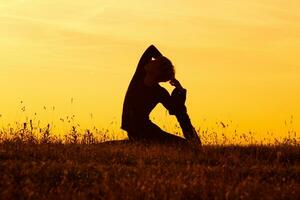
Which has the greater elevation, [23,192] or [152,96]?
[152,96]

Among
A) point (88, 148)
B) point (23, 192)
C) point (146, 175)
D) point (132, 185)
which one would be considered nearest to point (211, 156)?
point (88, 148)

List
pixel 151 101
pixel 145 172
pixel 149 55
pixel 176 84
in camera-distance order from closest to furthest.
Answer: pixel 145 172, pixel 176 84, pixel 151 101, pixel 149 55

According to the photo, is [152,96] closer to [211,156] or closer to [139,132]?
[139,132]

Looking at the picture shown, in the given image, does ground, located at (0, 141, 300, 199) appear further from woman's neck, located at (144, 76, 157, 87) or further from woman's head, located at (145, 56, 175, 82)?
woman's head, located at (145, 56, 175, 82)

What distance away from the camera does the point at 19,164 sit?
9.33m

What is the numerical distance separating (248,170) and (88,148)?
122 inches

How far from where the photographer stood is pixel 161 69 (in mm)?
12539

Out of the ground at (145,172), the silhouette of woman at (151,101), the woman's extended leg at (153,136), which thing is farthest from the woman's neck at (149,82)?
the ground at (145,172)

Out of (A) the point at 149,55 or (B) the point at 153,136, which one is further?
(B) the point at 153,136

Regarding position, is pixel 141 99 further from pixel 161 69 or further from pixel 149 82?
pixel 161 69

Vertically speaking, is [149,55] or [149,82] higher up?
[149,55]

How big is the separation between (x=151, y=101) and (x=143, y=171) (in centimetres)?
419

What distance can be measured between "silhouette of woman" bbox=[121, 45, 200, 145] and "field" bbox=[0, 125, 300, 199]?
61 centimetres

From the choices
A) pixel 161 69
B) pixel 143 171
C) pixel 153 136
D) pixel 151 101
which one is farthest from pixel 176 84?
pixel 143 171
